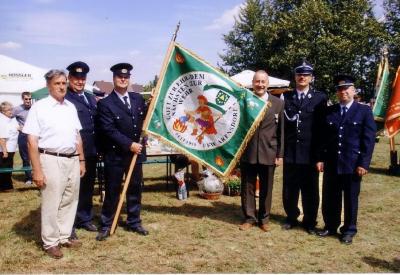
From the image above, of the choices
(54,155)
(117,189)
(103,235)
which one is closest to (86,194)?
(117,189)

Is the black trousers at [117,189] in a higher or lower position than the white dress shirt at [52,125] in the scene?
lower

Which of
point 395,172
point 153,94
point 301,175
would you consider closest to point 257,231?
point 301,175

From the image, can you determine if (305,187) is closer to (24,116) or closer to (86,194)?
(86,194)

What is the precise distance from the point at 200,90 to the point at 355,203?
8.73 ft

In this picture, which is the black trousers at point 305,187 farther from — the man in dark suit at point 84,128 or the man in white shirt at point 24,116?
the man in white shirt at point 24,116

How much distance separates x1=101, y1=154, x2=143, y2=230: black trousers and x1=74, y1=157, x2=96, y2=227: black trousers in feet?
1.30

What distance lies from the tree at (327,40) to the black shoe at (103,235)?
2740 centimetres

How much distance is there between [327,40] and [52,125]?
28.5 metres

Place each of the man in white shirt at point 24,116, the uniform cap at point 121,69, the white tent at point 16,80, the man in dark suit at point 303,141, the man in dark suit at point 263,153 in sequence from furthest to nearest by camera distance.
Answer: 1. the white tent at point 16,80
2. the man in white shirt at point 24,116
3. the man in dark suit at point 263,153
4. the man in dark suit at point 303,141
5. the uniform cap at point 121,69

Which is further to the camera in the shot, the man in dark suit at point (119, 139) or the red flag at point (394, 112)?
the red flag at point (394, 112)

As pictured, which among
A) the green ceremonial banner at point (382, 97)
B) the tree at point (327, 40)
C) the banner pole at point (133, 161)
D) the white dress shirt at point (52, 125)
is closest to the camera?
the white dress shirt at point (52, 125)

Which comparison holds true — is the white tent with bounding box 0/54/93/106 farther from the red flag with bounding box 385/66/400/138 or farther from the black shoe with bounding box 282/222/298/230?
the black shoe with bounding box 282/222/298/230

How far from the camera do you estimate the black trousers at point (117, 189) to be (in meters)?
5.42

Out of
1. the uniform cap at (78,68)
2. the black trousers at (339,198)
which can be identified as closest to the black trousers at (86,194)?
the uniform cap at (78,68)
